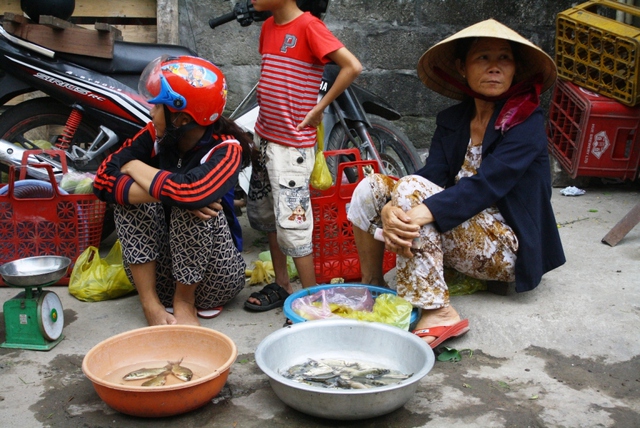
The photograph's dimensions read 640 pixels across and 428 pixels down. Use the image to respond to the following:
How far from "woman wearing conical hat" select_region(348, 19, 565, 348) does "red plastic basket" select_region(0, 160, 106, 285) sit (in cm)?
140

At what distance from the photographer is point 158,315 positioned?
2930mm

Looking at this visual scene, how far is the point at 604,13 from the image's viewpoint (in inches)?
209

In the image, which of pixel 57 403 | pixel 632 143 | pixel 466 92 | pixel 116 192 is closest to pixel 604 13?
pixel 632 143

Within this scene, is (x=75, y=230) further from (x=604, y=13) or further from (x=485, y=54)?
(x=604, y=13)

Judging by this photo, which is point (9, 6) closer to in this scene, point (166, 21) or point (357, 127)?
point (166, 21)

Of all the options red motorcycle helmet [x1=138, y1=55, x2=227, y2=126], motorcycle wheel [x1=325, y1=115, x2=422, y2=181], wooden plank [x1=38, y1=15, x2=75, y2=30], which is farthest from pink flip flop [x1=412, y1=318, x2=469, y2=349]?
wooden plank [x1=38, y1=15, x2=75, y2=30]

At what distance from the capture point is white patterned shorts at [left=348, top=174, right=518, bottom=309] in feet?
8.87

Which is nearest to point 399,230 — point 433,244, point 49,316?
point 433,244

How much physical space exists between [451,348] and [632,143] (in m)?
2.72

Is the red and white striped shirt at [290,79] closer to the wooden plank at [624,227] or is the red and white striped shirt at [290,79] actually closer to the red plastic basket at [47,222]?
the red plastic basket at [47,222]

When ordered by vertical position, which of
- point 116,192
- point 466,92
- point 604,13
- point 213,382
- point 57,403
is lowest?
point 57,403

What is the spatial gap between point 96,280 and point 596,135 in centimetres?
335

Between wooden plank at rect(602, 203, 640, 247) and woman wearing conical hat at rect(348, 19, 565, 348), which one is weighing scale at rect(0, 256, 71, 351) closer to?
woman wearing conical hat at rect(348, 19, 565, 348)

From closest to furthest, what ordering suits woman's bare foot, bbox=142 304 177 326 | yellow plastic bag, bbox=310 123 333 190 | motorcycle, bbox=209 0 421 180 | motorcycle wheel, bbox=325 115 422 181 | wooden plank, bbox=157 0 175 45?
woman's bare foot, bbox=142 304 177 326
yellow plastic bag, bbox=310 123 333 190
motorcycle, bbox=209 0 421 180
motorcycle wheel, bbox=325 115 422 181
wooden plank, bbox=157 0 175 45
